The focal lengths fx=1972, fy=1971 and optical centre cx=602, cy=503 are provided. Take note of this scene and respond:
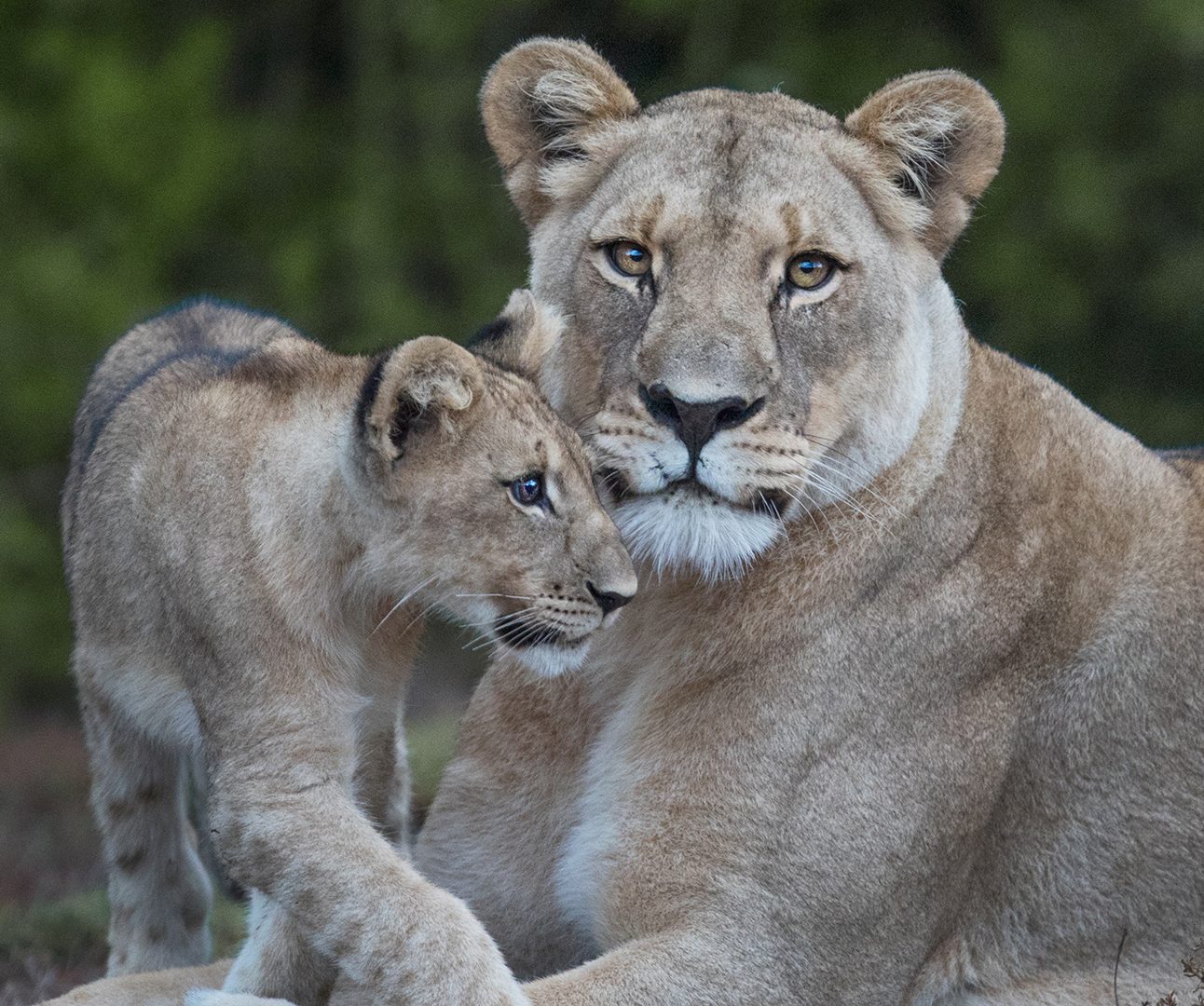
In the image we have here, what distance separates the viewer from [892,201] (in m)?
4.46

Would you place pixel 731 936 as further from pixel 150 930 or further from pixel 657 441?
pixel 150 930

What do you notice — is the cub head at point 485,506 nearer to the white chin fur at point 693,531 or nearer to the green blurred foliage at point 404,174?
the white chin fur at point 693,531

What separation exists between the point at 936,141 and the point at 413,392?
4.53 feet

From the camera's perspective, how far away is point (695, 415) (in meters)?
3.90

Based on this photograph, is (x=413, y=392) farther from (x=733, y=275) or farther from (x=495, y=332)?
(x=733, y=275)

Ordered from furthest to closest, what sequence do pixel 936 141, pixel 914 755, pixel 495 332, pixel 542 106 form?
1. pixel 542 106
2. pixel 936 141
3. pixel 495 332
4. pixel 914 755

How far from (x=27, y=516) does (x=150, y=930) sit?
7.96m

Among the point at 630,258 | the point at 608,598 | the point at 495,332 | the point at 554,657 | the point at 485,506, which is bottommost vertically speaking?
the point at 554,657

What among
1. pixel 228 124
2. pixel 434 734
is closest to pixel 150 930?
pixel 434 734

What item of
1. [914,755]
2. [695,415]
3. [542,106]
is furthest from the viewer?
[542,106]

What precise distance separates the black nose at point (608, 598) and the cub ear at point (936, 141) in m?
1.15

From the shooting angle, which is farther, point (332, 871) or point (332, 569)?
point (332, 569)

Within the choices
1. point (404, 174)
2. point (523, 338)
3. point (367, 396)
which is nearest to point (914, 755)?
point (523, 338)

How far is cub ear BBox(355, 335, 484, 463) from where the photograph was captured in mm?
4016
